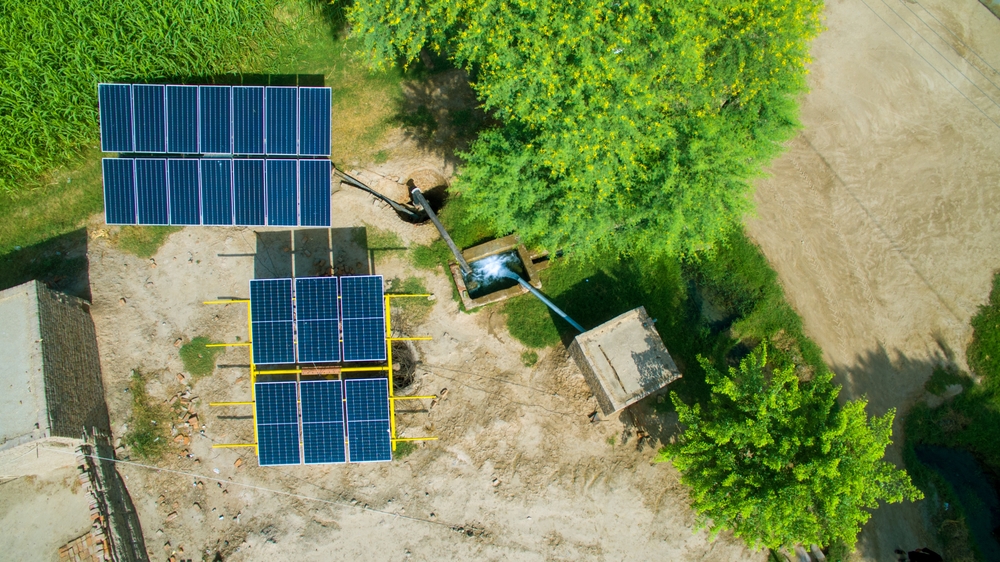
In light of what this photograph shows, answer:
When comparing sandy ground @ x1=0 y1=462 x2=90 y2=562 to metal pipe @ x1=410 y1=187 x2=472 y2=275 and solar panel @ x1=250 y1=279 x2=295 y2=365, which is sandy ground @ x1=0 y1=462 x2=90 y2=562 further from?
metal pipe @ x1=410 y1=187 x2=472 y2=275

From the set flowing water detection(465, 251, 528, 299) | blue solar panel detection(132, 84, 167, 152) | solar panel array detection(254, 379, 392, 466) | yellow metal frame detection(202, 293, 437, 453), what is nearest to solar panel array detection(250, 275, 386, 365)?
yellow metal frame detection(202, 293, 437, 453)

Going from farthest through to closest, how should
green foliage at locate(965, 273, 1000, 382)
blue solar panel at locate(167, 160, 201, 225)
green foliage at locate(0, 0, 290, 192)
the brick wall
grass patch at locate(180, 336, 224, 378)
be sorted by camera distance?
1. green foliage at locate(965, 273, 1000, 382)
2. grass patch at locate(180, 336, 224, 378)
3. green foliage at locate(0, 0, 290, 192)
4. blue solar panel at locate(167, 160, 201, 225)
5. the brick wall

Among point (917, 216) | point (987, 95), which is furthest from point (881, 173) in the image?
point (987, 95)

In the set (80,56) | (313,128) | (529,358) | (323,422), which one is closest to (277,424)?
(323,422)

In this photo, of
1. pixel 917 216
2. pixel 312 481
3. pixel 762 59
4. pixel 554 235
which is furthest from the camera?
pixel 917 216

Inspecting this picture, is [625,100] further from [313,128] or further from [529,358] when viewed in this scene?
[313,128]

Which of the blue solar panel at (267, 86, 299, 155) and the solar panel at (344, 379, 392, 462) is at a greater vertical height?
the blue solar panel at (267, 86, 299, 155)

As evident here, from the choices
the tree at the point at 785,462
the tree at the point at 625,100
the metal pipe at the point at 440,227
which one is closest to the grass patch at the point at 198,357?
the metal pipe at the point at 440,227

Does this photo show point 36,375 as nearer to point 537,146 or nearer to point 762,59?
point 537,146
